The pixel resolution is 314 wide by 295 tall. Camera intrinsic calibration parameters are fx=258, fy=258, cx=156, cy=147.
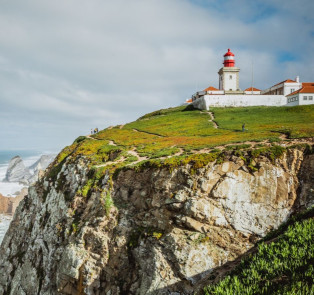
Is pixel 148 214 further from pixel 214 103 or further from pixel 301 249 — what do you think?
pixel 214 103

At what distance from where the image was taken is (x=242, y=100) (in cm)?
5691

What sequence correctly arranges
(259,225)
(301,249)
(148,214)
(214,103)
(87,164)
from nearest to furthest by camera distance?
(301,249)
(259,225)
(148,214)
(87,164)
(214,103)

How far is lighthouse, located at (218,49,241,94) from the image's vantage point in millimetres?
66000

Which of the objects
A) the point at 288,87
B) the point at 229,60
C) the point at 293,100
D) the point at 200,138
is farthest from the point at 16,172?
the point at 293,100

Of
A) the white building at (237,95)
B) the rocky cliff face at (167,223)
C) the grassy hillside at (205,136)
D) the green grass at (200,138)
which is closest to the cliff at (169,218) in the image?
the rocky cliff face at (167,223)

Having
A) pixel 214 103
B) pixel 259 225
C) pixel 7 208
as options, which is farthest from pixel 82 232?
pixel 7 208

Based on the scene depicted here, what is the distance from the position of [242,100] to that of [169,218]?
1784 inches

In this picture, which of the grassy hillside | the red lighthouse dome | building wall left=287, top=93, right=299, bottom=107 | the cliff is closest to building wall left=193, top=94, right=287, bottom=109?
building wall left=287, top=93, right=299, bottom=107

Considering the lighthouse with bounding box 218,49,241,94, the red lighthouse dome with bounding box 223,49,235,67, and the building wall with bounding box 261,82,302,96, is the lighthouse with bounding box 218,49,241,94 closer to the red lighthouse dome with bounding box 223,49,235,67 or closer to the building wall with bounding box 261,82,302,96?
the red lighthouse dome with bounding box 223,49,235,67

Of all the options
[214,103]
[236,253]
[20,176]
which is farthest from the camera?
[20,176]

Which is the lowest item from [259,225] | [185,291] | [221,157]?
[185,291]

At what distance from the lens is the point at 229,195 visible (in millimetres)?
18422

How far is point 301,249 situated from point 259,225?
29.1 ft

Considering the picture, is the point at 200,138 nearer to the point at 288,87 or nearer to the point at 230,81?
the point at 288,87
